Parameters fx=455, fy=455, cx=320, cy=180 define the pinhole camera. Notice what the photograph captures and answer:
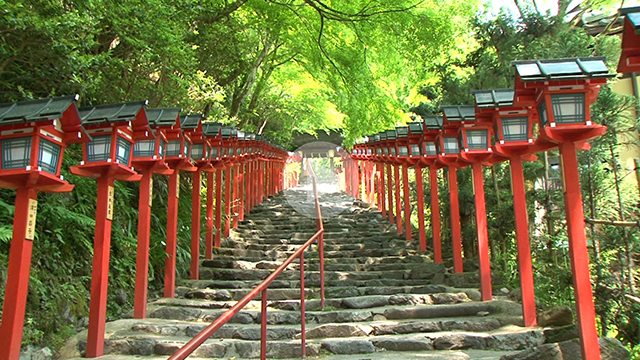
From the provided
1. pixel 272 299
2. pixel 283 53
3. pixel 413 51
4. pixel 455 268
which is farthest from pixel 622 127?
pixel 283 53

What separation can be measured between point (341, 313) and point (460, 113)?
3.51m

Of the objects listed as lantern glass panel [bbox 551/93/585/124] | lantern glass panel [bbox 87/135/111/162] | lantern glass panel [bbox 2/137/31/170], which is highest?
lantern glass panel [bbox 551/93/585/124]

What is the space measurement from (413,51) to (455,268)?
4.77 m

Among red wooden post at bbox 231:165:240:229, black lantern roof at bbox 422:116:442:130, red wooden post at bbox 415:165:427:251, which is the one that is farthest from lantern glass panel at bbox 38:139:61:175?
red wooden post at bbox 231:165:240:229

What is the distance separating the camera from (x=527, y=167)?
26.1ft

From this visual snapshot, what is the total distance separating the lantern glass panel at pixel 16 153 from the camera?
12.6ft

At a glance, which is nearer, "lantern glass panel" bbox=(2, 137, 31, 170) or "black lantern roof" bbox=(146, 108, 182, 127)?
"lantern glass panel" bbox=(2, 137, 31, 170)

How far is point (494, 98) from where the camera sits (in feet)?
19.4

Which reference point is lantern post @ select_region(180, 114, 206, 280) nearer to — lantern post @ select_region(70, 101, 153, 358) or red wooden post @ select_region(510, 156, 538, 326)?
lantern post @ select_region(70, 101, 153, 358)

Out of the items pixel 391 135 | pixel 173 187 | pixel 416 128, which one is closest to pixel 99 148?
pixel 173 187

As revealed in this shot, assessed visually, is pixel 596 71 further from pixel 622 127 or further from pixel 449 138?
pixel 449 138

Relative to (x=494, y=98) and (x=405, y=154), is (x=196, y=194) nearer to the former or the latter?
(x=405, y=154)

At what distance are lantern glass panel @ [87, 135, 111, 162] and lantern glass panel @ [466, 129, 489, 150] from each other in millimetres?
4961

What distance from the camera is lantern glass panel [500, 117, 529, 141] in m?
5.74
